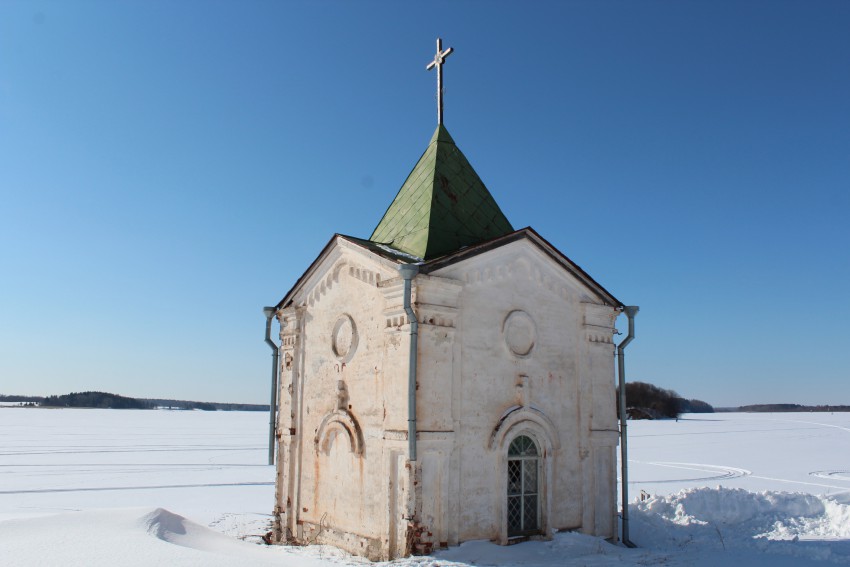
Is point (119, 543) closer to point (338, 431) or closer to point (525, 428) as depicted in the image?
point (338, 431)

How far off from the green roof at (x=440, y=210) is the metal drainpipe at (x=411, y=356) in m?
1.08

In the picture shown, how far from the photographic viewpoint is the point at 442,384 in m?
8.71

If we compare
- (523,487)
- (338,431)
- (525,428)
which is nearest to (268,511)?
(338,431)

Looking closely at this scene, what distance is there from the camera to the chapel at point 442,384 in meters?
8.59

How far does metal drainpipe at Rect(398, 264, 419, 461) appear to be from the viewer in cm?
831

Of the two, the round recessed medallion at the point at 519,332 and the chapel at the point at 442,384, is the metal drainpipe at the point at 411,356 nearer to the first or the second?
the chapel at the point at 442,384

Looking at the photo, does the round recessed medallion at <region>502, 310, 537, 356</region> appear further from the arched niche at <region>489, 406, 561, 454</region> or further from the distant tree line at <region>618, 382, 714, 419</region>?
the distant tree line at <region>618, 382, 714, 419</region>

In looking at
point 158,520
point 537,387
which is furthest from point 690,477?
point 158,520

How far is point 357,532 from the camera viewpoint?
9250 mm

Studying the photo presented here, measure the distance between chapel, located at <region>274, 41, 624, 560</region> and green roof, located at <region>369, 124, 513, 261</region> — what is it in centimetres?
3

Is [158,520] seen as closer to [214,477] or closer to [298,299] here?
[298,299]

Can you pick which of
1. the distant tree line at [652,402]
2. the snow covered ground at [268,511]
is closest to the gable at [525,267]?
the snow covered ground at [268,511]

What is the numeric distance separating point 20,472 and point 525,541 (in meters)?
19.7

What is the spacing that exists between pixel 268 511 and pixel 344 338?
6381mm
